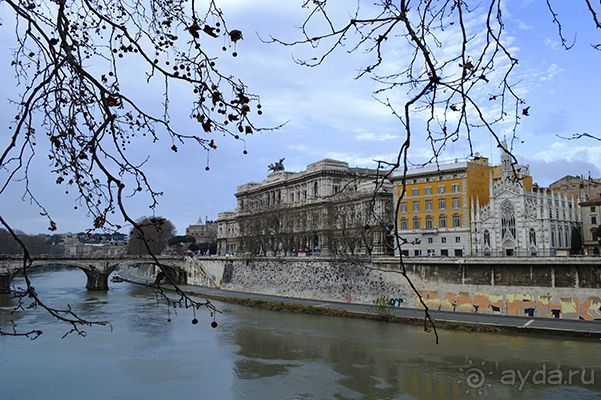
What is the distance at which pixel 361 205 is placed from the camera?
3884 centimetres

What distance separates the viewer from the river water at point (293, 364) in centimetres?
1357

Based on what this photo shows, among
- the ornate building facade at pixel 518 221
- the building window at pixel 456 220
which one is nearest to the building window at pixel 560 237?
the ornate building facade at pixel 518 221

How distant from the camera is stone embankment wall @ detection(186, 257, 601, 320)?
22422mm

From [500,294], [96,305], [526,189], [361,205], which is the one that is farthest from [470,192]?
[96,305]

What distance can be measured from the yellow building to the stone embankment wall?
5.60 m

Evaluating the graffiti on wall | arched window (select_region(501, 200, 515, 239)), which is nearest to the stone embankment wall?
the graffiti on wall

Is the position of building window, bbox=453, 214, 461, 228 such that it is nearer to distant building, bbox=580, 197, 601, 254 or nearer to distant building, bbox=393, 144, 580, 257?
distant building, bbox=393, 144, 580, 257

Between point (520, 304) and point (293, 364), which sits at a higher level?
point (520, 304)

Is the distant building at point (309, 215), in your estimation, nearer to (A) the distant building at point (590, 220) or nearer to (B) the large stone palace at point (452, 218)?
(B) the large stone palace at point (452, 218)

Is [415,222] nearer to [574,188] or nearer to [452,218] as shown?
[452,218]

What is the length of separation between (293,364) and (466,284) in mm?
12516

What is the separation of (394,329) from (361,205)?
56.7 ft

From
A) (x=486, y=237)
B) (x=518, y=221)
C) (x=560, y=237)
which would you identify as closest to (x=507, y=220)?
(x=518, y=221)

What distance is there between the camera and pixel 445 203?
114 ft
